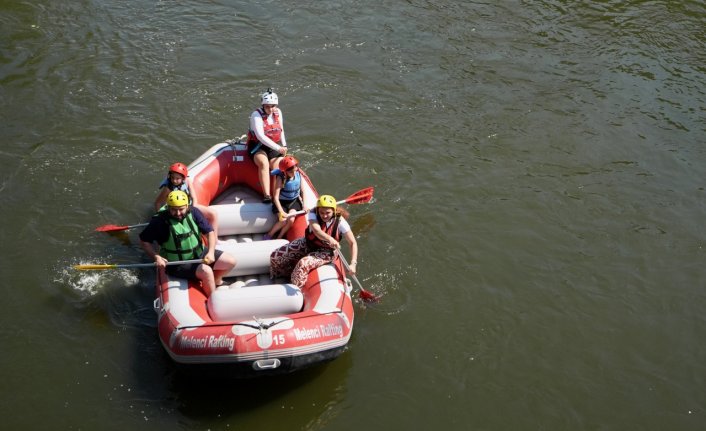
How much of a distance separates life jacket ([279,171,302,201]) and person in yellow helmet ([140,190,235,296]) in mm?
1231

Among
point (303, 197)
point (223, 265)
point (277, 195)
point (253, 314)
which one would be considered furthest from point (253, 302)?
point (303, 197)

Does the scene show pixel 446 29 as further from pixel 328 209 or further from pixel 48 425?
pixel 48 425

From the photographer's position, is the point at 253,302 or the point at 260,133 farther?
the point at 260,133

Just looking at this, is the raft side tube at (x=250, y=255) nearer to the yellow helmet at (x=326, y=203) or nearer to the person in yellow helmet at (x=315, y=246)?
the person in yellow helmet at (x=315, y=246)

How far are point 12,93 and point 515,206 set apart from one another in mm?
7603

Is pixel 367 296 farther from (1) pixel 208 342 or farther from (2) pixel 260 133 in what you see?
(2) pixel 260 133

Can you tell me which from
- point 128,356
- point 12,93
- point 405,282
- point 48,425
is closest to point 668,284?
point 405,282

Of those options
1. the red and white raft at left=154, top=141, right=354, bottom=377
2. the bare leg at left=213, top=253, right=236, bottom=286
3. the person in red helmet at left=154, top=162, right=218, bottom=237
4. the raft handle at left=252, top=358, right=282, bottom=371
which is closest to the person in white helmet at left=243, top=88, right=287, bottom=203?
the red and white raft at left=154, top=141, right=354, bottom=377

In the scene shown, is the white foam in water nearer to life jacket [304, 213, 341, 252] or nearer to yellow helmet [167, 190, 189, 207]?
yellow helmet [167, 190, 189, 207]

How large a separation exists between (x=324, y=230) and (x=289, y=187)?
3.64 ft

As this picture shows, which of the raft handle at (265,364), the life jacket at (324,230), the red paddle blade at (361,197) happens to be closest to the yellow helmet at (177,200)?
the life jacket at (324,230)

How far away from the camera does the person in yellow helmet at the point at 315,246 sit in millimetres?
6609

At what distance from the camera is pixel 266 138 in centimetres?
813

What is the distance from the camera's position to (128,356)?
21.5ft
